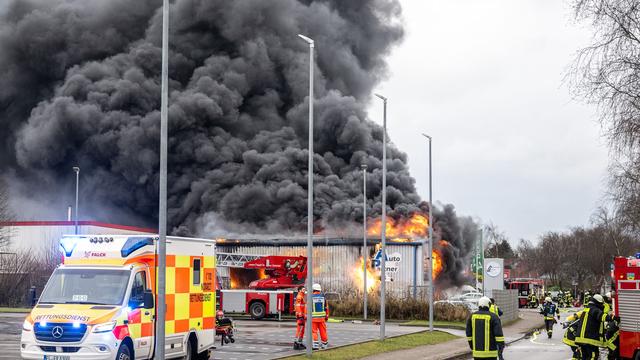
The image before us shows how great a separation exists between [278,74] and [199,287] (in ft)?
166

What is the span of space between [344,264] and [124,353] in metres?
32.0

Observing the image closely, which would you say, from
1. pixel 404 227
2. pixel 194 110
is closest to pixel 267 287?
pixel 404 227

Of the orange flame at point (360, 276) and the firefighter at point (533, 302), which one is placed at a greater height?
the orange flame at point (360, 276)

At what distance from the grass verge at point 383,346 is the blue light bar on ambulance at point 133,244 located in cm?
536

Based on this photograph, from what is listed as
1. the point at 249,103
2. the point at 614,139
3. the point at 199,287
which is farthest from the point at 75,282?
the point at 249,103

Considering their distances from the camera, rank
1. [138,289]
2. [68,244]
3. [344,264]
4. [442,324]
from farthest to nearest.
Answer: [344,264] → [442,324] → [68,244] → [138,289]

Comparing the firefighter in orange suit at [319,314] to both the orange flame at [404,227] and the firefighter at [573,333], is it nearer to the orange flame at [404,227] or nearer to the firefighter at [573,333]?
the firefighter at [573,333]

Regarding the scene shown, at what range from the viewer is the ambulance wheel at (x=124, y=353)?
1522 cm

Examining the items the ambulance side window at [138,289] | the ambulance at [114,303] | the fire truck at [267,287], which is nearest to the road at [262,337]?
the fire truck at [267,287]

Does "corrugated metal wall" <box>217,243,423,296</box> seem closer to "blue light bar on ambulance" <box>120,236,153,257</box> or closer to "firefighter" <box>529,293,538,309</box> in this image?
"firefighter" <box>529,293,538,309</box>

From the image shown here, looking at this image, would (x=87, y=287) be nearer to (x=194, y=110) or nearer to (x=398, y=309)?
(x=398, y=309)

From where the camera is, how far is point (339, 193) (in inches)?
2196

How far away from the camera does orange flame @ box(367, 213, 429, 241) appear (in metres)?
48.5

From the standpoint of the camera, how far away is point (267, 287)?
3997 centimetres
